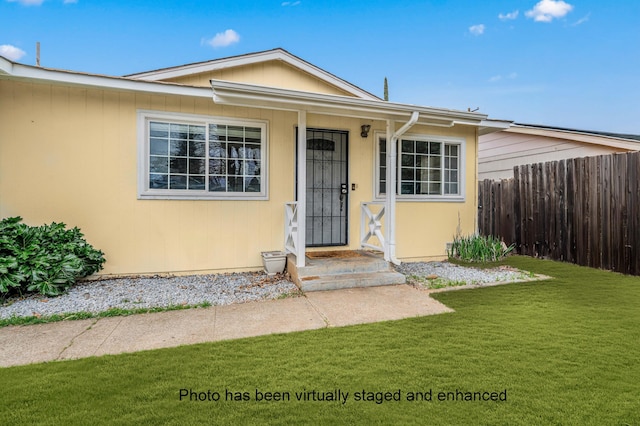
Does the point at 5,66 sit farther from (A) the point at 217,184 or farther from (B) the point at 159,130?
(A) the point at 217,184

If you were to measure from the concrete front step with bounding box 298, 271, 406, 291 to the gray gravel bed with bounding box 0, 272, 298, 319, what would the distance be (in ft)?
0.74

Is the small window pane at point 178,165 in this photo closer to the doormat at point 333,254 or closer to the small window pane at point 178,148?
the small window pane at point 178,148

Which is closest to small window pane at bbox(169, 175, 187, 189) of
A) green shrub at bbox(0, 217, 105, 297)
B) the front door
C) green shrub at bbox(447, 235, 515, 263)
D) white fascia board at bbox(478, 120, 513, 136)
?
green shrub at bbox(0, 217, 105, 297)

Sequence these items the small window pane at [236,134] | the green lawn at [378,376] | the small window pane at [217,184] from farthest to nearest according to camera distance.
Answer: the small window pane at [236,134] → the small window pane at [217,184] → the green lawn at [378,376]

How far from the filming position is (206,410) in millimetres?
1771

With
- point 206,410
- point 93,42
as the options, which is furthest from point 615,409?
point 93,42

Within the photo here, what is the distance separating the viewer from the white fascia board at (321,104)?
385 centimetres

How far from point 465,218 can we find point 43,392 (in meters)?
6.70

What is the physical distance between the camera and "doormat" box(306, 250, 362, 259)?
5.16 metres

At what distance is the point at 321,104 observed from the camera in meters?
4.20

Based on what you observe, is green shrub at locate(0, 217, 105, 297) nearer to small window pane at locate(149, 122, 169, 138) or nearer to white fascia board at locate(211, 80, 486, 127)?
small window pane at locate(149, 122, 169, 138)

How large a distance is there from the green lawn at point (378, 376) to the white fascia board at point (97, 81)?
3648mm

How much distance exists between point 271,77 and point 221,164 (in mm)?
2325

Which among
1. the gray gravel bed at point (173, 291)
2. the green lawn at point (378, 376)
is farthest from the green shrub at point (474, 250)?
the green lawn at point (378, 376)
